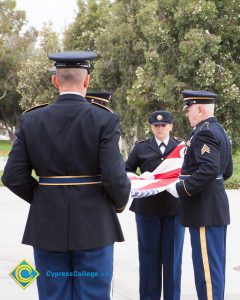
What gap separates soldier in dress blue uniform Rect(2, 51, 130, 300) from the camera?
9.19 ft

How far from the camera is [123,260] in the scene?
6.08 meters

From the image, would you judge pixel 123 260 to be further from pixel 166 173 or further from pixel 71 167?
pixel 71 167

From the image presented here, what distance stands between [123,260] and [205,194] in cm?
241

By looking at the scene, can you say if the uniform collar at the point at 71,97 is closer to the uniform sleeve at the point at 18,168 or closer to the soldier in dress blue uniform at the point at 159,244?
the uniform sleeve at the point at 18,168

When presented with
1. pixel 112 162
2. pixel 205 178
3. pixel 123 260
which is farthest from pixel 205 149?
pixel 123 260

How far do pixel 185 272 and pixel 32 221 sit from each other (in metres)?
2.97

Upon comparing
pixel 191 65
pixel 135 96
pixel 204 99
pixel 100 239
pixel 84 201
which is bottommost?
pixel 135 96

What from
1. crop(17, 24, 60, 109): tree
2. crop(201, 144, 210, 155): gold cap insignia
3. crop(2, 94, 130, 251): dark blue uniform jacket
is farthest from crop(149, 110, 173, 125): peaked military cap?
crop(17, 24, 60, 109): tree

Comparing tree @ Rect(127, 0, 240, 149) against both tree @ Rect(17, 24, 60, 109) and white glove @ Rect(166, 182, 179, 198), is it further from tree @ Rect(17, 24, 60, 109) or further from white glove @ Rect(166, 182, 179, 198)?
white glove @ Rect(166, 182, 179, 198)

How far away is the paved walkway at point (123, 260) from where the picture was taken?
4.85 m

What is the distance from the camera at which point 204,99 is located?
157 inches

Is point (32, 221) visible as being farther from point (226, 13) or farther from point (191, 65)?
point (226, 13)

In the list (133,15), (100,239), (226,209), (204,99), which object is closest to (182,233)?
(226,209)

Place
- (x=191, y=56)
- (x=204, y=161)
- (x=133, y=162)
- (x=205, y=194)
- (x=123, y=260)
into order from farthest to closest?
(x=191, y=56), (x=123, y=260), (x=133, y=162), (x=205, y=194), (x=204, y=161)
